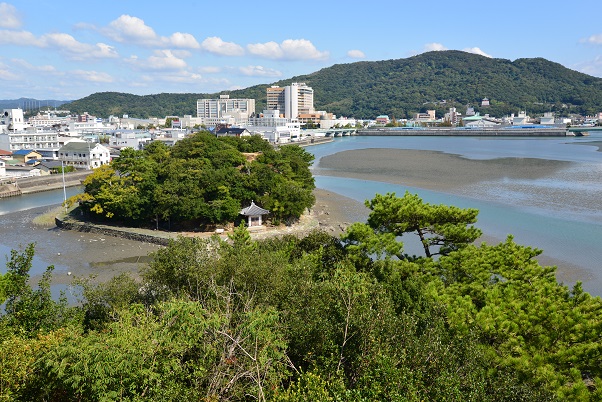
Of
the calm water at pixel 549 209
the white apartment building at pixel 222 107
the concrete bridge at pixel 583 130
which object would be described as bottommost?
the calm water at pixel 549 209

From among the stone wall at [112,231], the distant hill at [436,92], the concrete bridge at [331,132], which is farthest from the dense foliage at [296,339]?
the distant hill at [436,92]

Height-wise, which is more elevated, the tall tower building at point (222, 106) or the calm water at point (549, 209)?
the tall tower building at point (222, 106)

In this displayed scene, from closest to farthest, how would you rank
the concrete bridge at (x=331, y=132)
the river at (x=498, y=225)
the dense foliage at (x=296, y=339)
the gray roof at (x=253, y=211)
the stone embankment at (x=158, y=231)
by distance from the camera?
the dense foliage at (x=296, y=339) < the river at (x=498, y=225) < the stone embankment at (x=158, y=231) < the gray roof at (x=253, y=211) < the concrete bridge at (x=331, y=132)

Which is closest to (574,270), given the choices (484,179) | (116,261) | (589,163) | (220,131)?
(116,261)

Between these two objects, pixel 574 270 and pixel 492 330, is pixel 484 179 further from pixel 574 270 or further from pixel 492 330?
pixel 492 330

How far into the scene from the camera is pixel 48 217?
26234 mm

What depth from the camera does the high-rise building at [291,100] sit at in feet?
359

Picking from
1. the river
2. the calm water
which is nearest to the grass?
the river

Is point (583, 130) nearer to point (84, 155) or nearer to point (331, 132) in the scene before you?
point (331, 132)

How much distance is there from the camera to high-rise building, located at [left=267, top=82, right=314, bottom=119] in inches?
4309

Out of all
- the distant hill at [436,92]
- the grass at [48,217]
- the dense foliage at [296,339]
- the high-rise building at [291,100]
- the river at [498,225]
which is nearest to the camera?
the dense foliage at [296,339]

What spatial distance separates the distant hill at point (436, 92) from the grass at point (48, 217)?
106432mm

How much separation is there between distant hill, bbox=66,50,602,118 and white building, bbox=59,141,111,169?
8703cm

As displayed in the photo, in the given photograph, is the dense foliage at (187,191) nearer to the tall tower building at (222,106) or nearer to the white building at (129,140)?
the white building at (129,140)
